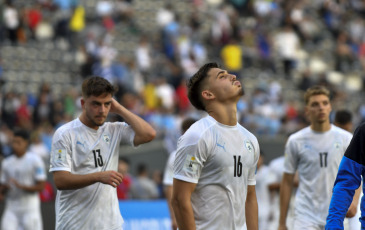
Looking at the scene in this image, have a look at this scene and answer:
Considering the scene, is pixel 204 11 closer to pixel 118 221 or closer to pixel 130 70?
pixel 130 70

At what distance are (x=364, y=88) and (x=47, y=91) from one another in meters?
12.9

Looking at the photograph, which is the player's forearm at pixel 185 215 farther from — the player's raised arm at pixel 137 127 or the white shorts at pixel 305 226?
the white shorts at pixel 305 226

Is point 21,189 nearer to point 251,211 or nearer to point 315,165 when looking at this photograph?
point 315,165

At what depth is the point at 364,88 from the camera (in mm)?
28422

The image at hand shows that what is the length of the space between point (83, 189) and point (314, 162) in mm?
2946

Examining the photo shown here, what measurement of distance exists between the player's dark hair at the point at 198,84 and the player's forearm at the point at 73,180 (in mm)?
1318

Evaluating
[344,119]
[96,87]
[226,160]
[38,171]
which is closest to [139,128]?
[96,87]

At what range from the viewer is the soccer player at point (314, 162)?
8797 millimetres

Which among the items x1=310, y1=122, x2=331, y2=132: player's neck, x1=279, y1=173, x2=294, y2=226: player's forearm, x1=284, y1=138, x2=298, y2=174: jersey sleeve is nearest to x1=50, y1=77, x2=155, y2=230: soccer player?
x1=279, y1=173, x2=294, y2=226: player's forearm

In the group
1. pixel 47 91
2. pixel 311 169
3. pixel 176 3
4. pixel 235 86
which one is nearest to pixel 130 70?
pixel 47 91

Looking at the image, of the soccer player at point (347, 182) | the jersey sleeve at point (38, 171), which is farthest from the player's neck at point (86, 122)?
the jersey sleeve at point (38, 171)

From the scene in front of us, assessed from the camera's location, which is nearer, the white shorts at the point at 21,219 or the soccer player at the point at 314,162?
the soccer player at the point at 314,162

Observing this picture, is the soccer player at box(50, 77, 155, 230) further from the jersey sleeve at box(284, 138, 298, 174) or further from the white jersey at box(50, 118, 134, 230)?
the jersey sleeve at box(284, 138, 298, 174)

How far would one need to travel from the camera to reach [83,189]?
24.0ft
